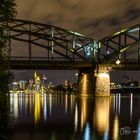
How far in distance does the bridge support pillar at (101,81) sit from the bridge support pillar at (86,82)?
2.33 meters

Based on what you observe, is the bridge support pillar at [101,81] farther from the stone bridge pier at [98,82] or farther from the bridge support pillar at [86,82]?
the bridge support pillar at [86,82]

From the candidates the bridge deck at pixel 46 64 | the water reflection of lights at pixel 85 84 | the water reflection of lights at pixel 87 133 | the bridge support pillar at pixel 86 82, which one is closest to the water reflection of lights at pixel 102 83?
the bridge support pillar at pixel 86 82

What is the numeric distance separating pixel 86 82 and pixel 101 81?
8293 millimetres

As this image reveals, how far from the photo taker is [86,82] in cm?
13100

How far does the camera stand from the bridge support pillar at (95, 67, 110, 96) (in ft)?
405

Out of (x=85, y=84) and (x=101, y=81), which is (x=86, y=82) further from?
(x=101, y=81)

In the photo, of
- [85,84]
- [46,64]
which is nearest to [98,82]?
[85,84]

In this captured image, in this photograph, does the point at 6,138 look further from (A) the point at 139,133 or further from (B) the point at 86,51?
(B) the point at 86,51

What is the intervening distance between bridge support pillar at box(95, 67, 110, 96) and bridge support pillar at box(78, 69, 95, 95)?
7.64 feet

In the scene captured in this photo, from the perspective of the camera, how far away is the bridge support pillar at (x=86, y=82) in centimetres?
12719

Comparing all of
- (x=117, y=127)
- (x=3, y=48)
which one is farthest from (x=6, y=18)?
(x=117, y=127)

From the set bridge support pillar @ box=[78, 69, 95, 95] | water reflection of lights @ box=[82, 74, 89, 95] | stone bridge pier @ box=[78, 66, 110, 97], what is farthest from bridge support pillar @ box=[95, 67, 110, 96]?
water reflection of lights @ box=[82, 74, 89, 95]

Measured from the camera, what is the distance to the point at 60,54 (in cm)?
12938

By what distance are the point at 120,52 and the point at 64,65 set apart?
22026mm
